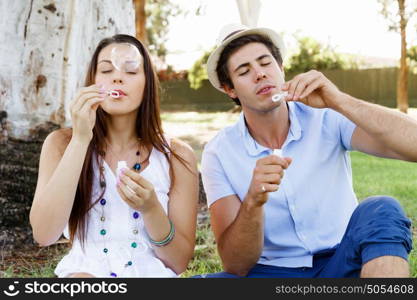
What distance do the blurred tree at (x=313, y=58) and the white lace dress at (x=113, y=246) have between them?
56.9 ft

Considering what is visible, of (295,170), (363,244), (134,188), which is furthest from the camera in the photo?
(295,170)

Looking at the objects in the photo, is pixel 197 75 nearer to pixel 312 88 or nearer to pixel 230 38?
pixel 230 38

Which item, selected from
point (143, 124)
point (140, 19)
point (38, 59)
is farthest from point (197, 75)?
point (143, 124)

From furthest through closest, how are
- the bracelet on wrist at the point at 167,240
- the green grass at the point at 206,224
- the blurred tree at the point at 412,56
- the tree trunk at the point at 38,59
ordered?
the blurred tree at the point at 412,56 → the tree trunk at the point at 38,59 → the green grass at the point at 206,224 → the bracelet on wrist at the point at 167,240

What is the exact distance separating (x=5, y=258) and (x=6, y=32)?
1613mm

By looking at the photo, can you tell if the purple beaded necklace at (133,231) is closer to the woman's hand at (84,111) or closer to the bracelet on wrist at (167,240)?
the bracelet on wrist at (167,240)

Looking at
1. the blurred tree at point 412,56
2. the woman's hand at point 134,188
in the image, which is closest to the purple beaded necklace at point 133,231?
the woman's hand at point 134,188

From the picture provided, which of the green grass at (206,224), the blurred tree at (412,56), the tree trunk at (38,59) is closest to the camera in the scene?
the green grass at (206,224)

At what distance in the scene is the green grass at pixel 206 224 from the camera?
397cm

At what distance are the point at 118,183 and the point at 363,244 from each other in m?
0.99

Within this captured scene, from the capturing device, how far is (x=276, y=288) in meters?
2.52

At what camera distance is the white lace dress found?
2537mm

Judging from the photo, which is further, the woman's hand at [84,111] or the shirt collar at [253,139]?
the shirt collar at [253,139]

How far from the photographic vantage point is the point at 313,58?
1977cm
